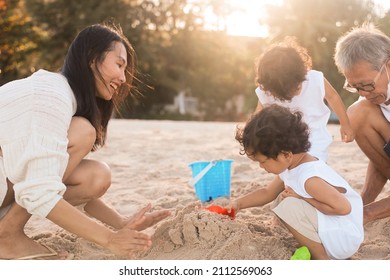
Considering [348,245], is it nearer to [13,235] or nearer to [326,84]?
[326,84]

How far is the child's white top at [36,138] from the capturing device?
6.84 ft

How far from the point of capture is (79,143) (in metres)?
2.37

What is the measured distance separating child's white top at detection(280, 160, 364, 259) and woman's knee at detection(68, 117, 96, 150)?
90cm

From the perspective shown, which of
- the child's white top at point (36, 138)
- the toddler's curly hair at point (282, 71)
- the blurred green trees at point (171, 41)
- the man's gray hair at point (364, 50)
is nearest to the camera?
the child's white top at point (36, 138)

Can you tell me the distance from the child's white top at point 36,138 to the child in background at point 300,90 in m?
1.16

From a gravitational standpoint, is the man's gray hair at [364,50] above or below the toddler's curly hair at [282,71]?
above

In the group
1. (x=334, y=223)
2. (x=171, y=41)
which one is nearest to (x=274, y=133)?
(x=334, y=223)

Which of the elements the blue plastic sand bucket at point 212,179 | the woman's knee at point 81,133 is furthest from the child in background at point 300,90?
the woman's knee at point 81,133

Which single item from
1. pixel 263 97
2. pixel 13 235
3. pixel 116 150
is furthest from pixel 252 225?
pixel 116 150

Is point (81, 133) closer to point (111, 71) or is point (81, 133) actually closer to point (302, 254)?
point (111, 71)

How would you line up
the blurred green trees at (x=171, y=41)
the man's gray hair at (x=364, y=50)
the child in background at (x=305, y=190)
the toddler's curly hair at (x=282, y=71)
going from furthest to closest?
the blurred green trees at (x=171, y=41) → the toddler's curly hair at (x=282, y=71) → the man's gray hair at (x=364, y=50) → the child in background at (x=305, y=190)

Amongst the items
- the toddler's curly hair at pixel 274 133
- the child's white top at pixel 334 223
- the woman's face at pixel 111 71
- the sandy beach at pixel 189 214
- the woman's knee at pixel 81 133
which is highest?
the woman's face at pixel 111 71

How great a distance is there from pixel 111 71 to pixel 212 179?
41.7 inches

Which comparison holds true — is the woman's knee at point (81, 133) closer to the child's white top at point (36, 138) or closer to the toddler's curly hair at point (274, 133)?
the child's white top at point (36, 138)
